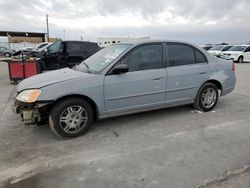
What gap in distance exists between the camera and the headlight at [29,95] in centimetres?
333

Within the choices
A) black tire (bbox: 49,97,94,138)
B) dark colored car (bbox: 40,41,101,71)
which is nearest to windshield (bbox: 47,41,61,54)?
dark colored car (bbox: 40,41,101,71)

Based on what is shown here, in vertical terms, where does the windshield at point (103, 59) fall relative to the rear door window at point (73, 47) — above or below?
below

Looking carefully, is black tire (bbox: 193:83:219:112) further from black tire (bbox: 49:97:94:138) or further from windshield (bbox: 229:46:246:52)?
windshield (bbox: 229:46:246:52)

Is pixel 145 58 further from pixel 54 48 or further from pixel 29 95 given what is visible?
pixel 54 48

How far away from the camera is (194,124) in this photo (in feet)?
13.7

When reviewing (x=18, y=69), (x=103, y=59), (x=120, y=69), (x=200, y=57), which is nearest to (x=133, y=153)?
(x=120, y=69)

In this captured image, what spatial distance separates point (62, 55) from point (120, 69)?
23.7 feet

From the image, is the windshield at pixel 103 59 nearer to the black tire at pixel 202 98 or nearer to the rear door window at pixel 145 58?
the rear door window at pixel 145 58

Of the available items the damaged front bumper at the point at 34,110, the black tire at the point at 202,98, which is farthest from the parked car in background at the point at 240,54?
the damaged front bumper at the point at 34,110

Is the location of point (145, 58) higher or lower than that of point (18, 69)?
higher

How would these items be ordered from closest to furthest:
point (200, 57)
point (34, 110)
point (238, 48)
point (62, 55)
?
point (34, 110)
point (200, 57)
point (62, 55)
point (238, 48)

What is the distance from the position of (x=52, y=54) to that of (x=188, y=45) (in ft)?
23.7

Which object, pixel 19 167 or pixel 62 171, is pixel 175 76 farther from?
pixel 19 167

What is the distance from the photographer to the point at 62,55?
1018cm
